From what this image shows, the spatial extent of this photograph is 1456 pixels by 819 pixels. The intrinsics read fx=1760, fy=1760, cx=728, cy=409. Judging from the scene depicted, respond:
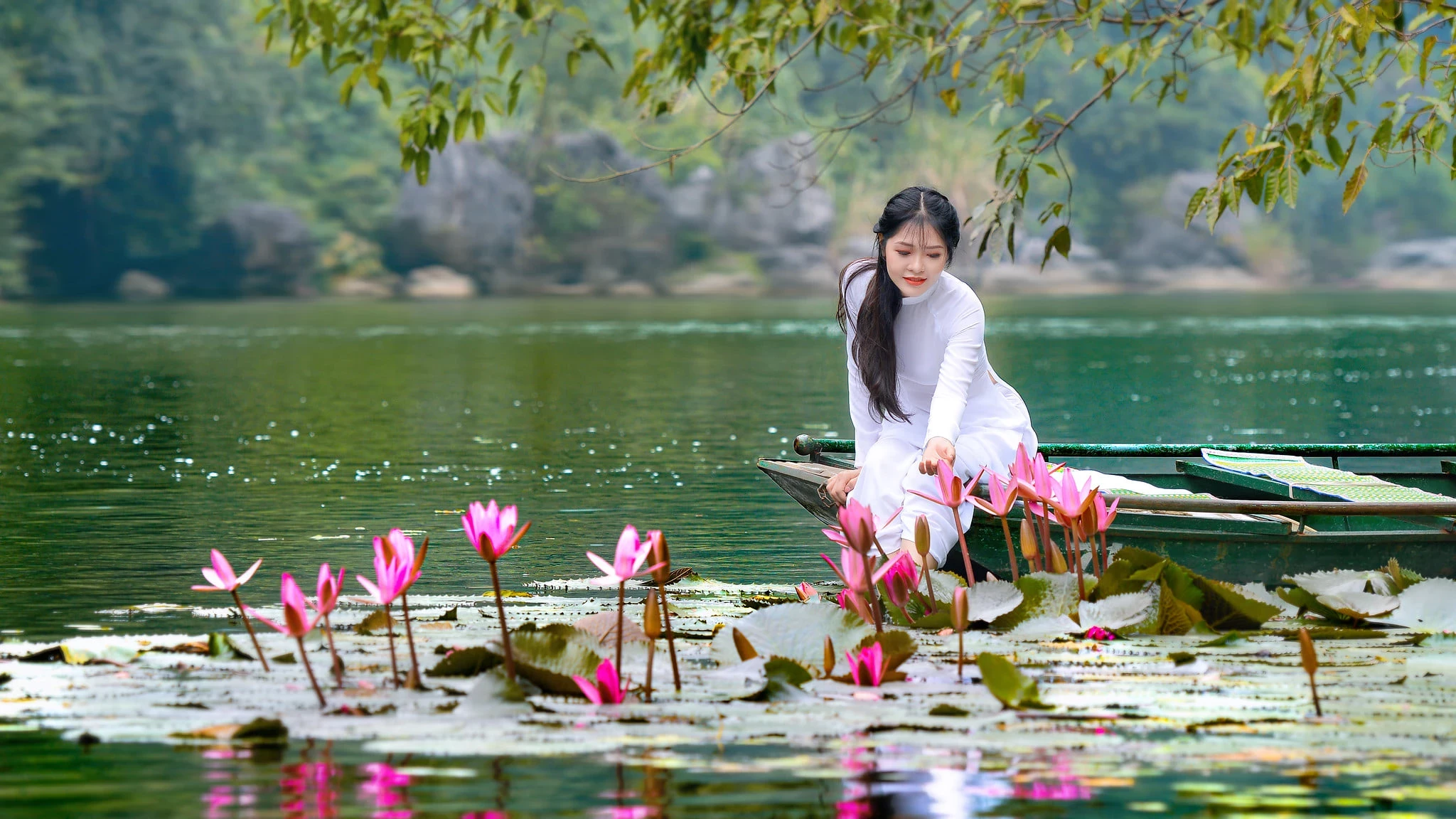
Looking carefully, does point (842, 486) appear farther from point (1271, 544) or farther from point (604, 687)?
point (604, 687)

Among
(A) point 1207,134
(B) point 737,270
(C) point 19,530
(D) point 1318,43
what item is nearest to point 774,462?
(D) point 1318,43

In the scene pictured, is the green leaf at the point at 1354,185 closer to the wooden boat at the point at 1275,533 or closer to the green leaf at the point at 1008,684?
the wooden boat at the point at 1275,533

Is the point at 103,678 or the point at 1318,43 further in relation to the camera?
the point at 1318,43

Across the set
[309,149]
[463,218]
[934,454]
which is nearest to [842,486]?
[934,454]

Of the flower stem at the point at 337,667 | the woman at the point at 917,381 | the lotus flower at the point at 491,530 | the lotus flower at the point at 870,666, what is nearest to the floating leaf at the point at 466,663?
the flower stem at the point at 337,667

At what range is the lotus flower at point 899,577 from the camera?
4.88 metres

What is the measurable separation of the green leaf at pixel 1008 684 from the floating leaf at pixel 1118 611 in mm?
1001

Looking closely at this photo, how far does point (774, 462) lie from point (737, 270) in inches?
2221

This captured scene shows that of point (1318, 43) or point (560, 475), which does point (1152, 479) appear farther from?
point (560, 475)

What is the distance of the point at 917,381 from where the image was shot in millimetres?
5883

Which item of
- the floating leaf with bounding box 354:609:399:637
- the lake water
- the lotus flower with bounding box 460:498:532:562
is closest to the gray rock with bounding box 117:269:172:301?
the lake water

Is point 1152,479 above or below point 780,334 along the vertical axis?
below

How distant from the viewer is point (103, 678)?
4309mm

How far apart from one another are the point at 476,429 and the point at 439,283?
45628mm
